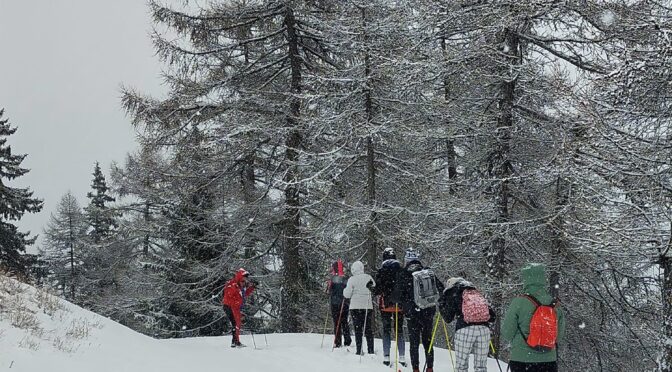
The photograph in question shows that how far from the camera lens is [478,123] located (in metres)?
12.3

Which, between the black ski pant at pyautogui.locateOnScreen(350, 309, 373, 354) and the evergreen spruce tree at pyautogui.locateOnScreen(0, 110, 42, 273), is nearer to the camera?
the black ski pant at pyautogui.locateOnScreen(350, 309, 373, 354)

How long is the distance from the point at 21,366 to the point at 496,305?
10.2 meters

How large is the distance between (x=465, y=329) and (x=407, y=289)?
1773 millimetres

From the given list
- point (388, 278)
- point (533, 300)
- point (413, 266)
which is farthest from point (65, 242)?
point (533, 300)

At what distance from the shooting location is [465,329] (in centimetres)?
690

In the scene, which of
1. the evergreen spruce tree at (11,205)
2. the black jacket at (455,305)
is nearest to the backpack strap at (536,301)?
the black jacket at (455,305)

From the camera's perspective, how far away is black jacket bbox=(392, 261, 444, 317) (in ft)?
27.8

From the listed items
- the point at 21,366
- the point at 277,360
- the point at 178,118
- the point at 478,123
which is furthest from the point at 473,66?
the point at 21,366

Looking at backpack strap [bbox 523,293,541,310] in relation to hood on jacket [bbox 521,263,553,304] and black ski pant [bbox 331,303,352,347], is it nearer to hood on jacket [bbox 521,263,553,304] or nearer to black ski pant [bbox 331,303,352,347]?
hood on jacket [bbox 521,263,553,304]

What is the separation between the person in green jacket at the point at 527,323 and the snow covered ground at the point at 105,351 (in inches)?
140

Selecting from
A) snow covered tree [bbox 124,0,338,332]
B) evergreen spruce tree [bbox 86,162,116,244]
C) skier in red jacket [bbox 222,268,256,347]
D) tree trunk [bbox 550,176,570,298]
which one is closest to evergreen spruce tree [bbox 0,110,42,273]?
snow covered tree [bbox 124,0,338,332]

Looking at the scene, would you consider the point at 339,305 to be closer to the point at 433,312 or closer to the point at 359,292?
the point at 359,292

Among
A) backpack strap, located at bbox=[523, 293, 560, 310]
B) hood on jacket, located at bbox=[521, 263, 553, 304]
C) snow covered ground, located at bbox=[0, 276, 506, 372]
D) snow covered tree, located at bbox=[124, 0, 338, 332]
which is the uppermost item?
snow covered tree, located at bbox=[124, 0, 338, 332]

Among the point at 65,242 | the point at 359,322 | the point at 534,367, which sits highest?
the point at 65,242
